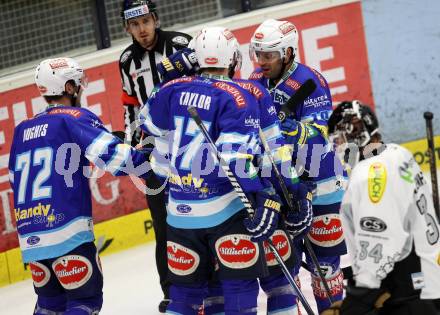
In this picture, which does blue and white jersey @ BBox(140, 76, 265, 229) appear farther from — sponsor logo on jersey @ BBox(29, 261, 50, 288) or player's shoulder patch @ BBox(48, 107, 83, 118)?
sponsor logo on jersey @ BBox(29, 261, 50, 288)

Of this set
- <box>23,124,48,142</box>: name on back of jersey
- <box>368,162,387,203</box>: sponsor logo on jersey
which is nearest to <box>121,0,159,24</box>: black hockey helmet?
<box>23,124,48,142</box>: name on back of jersey

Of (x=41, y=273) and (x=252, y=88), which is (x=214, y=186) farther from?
(x=41, y=273)

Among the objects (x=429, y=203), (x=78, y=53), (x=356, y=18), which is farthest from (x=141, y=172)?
(x=356, y=18)

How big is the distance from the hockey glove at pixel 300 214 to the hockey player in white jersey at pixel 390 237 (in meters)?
1.09

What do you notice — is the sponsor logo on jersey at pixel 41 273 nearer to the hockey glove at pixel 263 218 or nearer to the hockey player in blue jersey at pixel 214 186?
the hockey player in blue jersey at pixel 214 186

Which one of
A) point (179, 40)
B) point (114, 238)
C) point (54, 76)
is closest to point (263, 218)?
point (54, 76)

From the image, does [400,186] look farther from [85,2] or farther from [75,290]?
[85,2]

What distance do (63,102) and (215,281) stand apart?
42.6 inches

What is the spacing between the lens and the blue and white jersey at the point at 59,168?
4.52 metres

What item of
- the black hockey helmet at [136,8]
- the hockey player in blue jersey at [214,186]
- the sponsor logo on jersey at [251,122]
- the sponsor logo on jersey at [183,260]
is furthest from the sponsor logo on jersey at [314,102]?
the black hockey helmet at [136,8]

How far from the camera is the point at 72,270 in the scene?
14.9ft

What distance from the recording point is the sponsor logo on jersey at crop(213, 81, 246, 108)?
13.7 feet

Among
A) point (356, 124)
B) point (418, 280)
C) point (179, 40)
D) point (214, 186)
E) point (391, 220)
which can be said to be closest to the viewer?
point (391, 220)

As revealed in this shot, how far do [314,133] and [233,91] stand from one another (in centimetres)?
73
